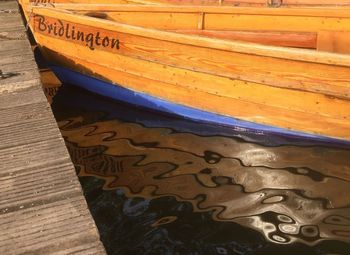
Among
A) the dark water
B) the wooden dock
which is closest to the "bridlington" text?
the dark water

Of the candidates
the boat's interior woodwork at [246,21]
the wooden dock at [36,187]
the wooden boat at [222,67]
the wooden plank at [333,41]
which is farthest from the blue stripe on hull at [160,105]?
the wooden dock at [36,187]

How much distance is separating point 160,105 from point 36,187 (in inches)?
129

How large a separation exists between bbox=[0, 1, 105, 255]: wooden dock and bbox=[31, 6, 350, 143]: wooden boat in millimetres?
1588

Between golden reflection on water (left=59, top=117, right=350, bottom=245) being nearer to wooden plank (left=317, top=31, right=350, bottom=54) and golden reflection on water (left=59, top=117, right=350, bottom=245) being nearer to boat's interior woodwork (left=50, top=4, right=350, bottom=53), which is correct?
wooden plank (left=317, top=31, right=350, bottom=54)

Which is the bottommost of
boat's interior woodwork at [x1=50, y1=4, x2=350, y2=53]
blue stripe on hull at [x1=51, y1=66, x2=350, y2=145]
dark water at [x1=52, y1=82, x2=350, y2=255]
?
dark water at [x1=52, y1=82, x2=350, y2=255]

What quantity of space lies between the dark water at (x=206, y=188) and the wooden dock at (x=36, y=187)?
2.96 ft

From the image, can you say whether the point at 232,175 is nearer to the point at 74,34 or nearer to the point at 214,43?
the point at 214,43

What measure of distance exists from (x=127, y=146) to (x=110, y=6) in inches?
97.0

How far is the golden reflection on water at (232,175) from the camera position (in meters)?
4.28

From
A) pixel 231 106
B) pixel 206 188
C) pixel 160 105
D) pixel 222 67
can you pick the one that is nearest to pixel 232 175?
pixel 206 188

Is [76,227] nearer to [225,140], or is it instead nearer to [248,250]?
[248,250]

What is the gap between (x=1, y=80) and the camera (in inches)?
221

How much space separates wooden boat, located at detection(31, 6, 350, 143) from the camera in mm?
5230

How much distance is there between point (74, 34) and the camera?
270 inches
